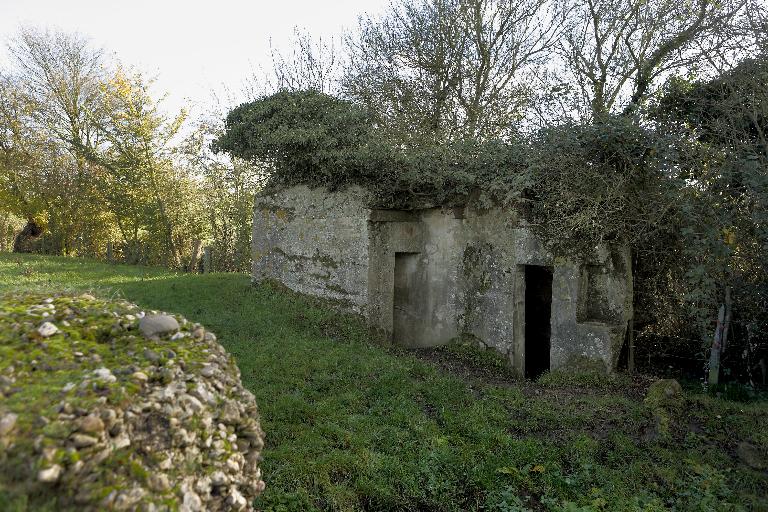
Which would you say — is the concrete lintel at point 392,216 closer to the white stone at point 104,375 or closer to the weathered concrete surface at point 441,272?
the weathered concrete surface at point 441,272

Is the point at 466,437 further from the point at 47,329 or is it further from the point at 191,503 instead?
the point at 47,329

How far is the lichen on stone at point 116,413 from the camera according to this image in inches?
73.9

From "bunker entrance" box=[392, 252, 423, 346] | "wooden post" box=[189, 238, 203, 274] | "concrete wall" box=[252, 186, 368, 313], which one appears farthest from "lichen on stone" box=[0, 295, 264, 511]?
"wooden post" box=[189, 238, 203, 274]

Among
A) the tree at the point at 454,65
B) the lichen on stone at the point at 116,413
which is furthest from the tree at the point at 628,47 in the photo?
the lichen on stone at the point at 116,413

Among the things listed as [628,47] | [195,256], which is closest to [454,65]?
[628,47]

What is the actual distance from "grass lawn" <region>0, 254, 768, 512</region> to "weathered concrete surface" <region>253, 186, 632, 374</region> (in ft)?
2.52

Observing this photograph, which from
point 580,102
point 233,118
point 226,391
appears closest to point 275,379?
point 226,391

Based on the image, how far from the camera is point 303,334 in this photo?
26.9 feet

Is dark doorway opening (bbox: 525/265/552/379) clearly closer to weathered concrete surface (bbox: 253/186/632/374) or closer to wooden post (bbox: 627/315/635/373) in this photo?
weathered concrete surface (bbox: 253/186/632/374)

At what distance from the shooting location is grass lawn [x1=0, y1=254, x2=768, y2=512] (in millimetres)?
4289

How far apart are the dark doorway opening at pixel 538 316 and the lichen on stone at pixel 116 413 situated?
7376 millimetres

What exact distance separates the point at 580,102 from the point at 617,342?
4.79 metres

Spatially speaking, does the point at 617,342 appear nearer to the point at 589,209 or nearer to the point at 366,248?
the point at 589,209

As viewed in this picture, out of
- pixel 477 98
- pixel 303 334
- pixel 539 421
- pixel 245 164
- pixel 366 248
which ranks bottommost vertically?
pixel 539 421
